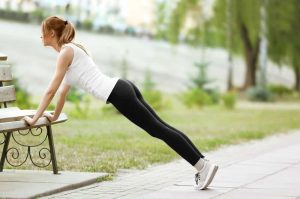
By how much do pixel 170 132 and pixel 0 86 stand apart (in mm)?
2084

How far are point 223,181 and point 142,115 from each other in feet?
4.43

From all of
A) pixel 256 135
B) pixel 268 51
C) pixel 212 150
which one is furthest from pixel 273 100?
pixel 212 150

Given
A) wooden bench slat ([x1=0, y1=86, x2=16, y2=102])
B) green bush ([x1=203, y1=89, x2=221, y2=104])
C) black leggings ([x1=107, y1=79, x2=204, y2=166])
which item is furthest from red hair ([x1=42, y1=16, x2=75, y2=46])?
green bush ([x1=203, y1=89, x2=221, y2=104])

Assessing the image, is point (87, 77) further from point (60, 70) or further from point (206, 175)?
point (206, 175)

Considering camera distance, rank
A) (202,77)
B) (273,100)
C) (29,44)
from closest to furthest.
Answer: (202,77) < (273,100) < (29,44)

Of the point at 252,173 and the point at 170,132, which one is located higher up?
the point at 170,132

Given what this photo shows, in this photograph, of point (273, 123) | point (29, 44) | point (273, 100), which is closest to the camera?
point (273, 123)

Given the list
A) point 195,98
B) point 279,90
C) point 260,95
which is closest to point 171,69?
point 279,90

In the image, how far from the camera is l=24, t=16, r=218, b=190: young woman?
8.41 metres

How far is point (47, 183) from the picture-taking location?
8883 millimetres

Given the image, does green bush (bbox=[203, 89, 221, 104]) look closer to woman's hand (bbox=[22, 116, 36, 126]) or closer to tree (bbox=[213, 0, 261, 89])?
tree (bbox=[213, 0, 261, 89])

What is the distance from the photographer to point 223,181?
936 cm

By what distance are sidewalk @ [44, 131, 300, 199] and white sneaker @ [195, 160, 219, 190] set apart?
0.26 feet

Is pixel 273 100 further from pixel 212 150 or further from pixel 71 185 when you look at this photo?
pixel 71 185
